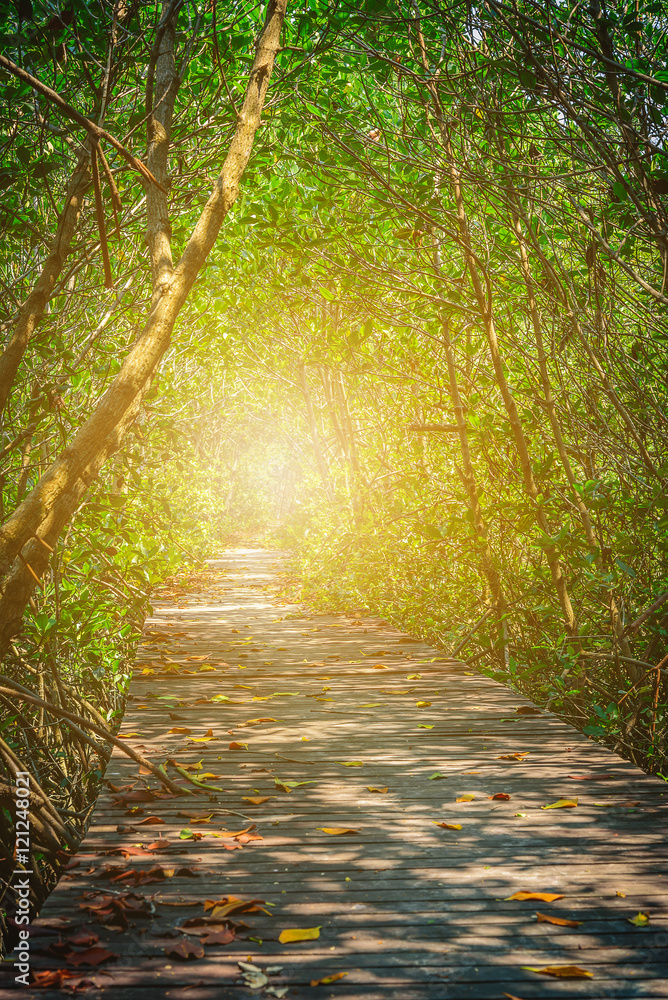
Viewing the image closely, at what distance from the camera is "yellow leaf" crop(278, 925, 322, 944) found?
7.00 ft

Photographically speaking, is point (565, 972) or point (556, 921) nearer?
point (565, 972)

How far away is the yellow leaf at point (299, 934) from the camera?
7.00 ft

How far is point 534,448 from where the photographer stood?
22.5 ft

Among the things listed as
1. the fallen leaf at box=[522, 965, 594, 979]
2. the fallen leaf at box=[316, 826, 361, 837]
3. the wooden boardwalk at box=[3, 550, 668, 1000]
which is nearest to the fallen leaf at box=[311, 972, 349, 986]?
the wooden boardwalk at box=[3, 550, 668, 1000]

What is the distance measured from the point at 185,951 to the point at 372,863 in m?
0.84

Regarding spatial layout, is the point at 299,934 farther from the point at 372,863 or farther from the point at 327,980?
the point at 372,863

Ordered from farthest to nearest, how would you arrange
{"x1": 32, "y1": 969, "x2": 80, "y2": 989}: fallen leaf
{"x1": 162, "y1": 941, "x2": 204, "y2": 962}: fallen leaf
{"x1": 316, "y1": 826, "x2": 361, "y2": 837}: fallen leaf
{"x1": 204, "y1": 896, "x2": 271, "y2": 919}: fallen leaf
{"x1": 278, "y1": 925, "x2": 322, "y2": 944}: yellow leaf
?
{"x1": 316, "y1": 826, "x2": 361, "y2": 837}: fallen leaf
{"x1": 204, "y1": 896, "x2": 271, "y2": 919}: fallen leaf
{"x1": 278, "y1": 925, "x2": 322, "y2": 944}: yellow leaf
{"x1": 162, "y1": 941, "x2": 204, "y2": 962}: fallen leaf
{"x1": 32, "y1": 969, "x2": 80, "y2": 989}: fallen leaf

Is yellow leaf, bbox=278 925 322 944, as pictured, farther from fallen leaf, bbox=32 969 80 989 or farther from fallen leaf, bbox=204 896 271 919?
fallen leaf, bbox=32 969 80 989

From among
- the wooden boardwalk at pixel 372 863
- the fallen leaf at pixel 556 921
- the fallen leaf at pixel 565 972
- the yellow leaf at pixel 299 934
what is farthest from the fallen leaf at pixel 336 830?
the fallen leaf at pixel 565 972

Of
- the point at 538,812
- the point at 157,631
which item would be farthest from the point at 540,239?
the point at 157,631

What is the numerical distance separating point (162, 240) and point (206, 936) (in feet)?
11.7

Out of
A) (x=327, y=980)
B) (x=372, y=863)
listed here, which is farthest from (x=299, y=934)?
(x=372, y=863)

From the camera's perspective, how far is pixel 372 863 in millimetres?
2656

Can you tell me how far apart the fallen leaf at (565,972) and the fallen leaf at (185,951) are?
940 millimetres
